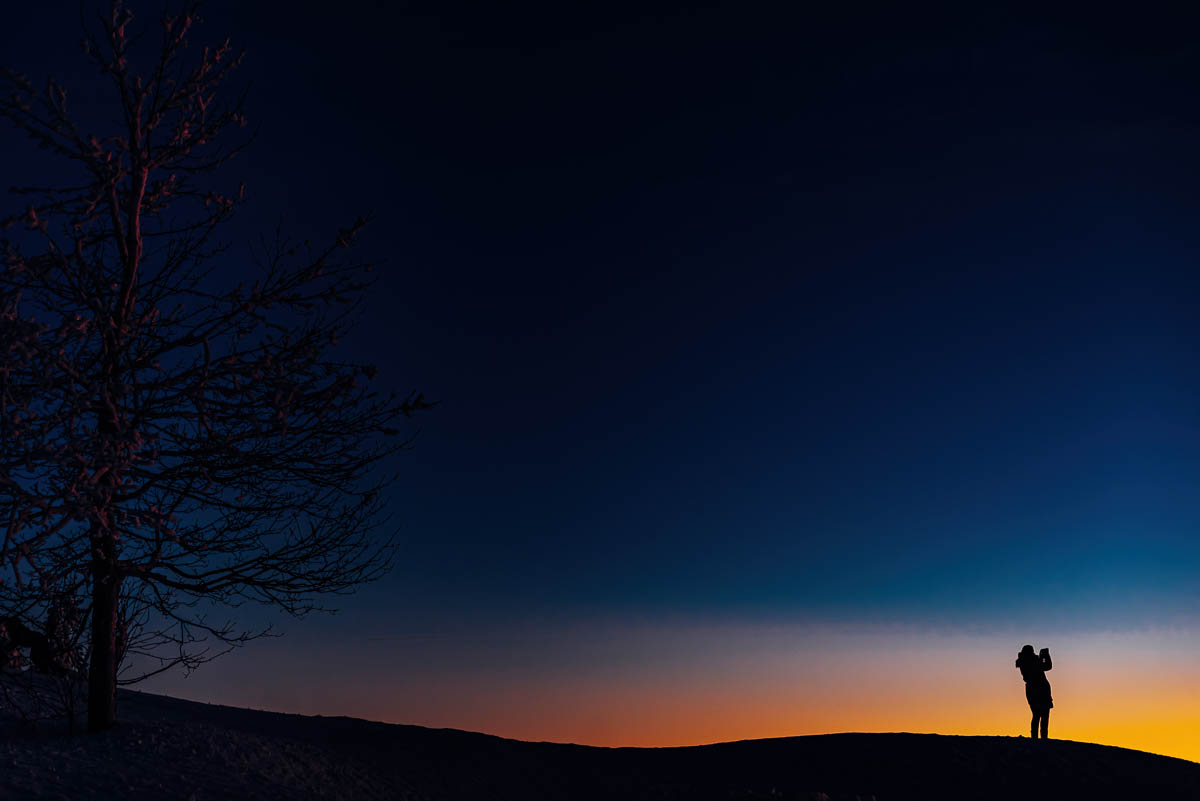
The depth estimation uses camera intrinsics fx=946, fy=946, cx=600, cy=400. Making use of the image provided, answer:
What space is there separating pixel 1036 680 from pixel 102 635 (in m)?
16.7

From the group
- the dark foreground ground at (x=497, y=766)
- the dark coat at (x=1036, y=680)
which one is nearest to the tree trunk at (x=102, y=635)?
the dark foreground ground at (x=497, y=766)

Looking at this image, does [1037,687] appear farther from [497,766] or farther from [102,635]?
[102,635]

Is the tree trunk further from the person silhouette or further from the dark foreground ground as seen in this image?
the person silhouette

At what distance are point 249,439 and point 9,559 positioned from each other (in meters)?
3.24

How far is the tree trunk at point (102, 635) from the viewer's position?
455 inches

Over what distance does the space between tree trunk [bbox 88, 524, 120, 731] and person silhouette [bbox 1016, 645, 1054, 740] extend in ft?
53.9

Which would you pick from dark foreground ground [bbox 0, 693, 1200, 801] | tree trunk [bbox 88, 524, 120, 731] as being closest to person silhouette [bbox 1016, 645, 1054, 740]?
dark foreground ground [bbox 0, 693, 1200, 801]

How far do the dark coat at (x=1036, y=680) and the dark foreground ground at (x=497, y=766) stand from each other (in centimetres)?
185

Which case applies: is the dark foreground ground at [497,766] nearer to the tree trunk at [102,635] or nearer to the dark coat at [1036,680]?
the tree trunk at [102,635]

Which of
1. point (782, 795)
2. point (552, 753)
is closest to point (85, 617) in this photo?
point (552, 753)

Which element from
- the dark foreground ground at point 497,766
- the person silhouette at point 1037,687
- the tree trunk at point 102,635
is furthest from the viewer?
the person silhouette at point 1037,687

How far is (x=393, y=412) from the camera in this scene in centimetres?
1129

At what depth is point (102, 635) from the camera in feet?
38.4

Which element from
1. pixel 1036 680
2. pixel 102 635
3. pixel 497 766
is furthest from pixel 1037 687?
pixel 102 635
